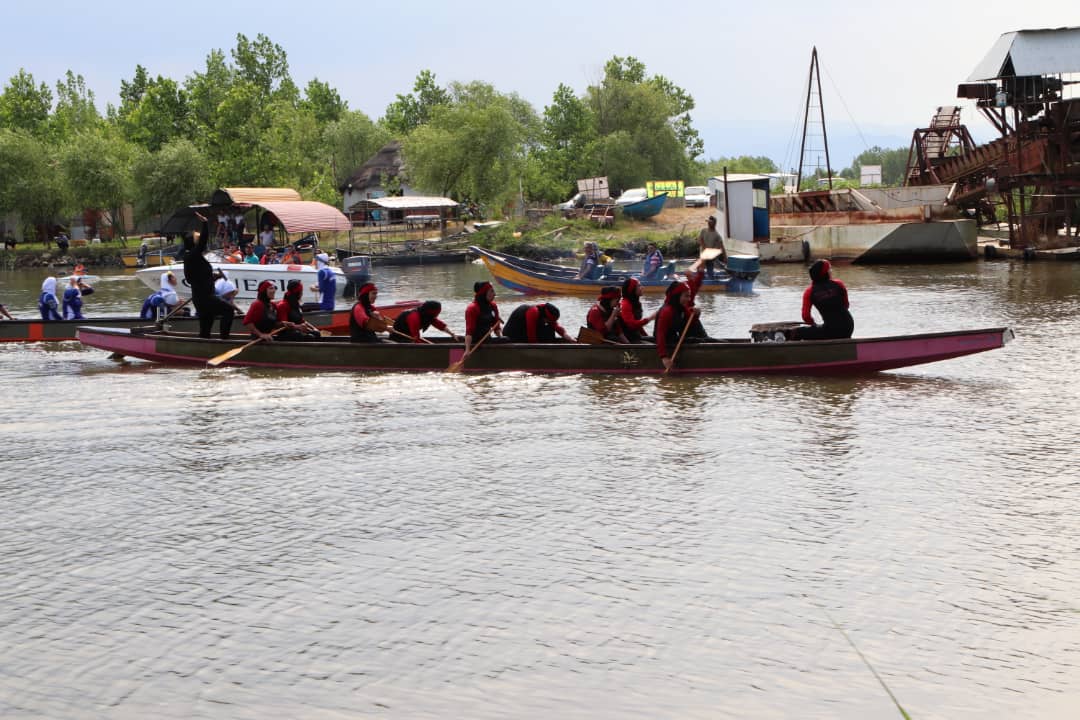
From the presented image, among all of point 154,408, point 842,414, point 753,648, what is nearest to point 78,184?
point 154,408

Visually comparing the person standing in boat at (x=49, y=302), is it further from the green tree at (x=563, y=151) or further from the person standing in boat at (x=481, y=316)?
the green tree at (x=563, y=151)

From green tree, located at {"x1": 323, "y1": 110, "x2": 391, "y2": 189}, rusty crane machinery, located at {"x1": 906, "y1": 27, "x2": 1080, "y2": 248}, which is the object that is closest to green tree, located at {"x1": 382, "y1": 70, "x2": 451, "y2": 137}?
green tree, located at {"x1": 323, "y1": 110, "x2": 391, "y2": 189}

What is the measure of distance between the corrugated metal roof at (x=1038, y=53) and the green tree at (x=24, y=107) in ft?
228

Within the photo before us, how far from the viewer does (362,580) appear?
809cm

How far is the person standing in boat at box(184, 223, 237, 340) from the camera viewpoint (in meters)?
18.2

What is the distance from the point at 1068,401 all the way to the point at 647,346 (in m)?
5.47

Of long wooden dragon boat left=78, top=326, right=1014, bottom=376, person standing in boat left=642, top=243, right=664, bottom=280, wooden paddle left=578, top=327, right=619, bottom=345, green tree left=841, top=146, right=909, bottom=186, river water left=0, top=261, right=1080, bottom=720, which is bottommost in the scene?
river water left=0, top=261, right=1080, bottom=720

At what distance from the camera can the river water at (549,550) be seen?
6.35 metres

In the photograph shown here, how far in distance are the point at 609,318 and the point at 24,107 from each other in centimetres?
8160

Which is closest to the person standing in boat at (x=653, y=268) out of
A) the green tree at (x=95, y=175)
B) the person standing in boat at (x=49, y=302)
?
the person standing in boat at (x=49, y=302)

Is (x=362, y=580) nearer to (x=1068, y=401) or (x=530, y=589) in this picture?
(x=530, y=589)

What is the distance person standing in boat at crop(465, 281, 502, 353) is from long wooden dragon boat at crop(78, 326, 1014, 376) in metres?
0.21

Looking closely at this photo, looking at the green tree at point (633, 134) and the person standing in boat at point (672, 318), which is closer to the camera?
the person standing in boat at point (672, 318)

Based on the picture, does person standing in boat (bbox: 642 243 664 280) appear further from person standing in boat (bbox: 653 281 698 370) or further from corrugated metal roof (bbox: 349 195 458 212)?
corrugated metal roof (bbox: 349 195 458 212)
